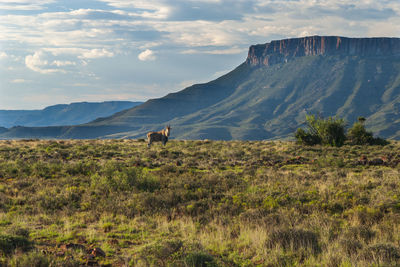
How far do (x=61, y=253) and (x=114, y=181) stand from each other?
6855 mm

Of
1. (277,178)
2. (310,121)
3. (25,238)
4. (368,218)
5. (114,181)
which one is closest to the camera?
(25,238)

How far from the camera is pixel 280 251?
6977mm

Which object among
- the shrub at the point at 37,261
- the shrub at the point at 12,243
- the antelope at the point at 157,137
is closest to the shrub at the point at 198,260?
the shrub at the point at 37,261

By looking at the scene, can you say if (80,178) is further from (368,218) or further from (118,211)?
(368,218)

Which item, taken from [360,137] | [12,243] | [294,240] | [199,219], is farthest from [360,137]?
[12,243]

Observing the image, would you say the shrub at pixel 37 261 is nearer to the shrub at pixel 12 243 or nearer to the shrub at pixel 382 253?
the shrub at pixel 12 243

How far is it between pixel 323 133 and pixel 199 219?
87.2 feet

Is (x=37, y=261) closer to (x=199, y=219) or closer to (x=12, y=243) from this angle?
(x=12, y=243)

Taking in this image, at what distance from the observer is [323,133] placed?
33.1m

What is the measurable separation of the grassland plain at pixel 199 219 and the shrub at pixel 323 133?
1626 cm

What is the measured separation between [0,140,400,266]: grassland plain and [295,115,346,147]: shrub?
53.4 ft

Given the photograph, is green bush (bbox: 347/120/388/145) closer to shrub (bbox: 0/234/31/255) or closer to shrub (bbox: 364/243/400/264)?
shrub (bbox: 364/243/400/264)

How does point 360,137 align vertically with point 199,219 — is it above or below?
above

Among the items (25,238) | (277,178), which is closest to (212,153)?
(277,178)
